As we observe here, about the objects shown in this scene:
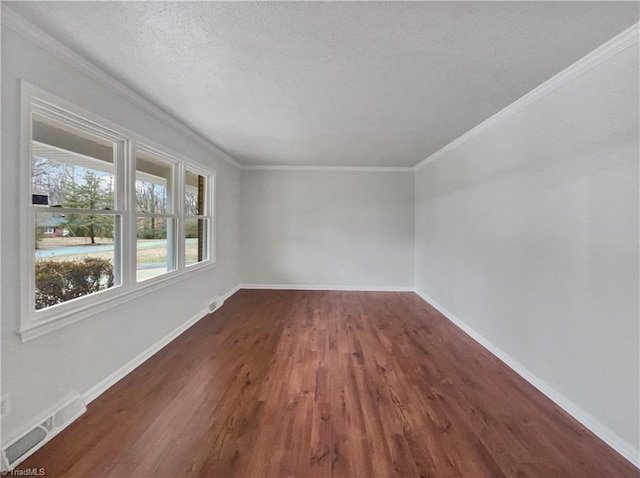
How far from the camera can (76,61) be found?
1.80 meters

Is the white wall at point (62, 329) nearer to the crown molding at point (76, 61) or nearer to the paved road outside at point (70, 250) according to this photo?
the crown molding at point (76, 61)

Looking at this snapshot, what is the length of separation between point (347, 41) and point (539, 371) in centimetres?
287

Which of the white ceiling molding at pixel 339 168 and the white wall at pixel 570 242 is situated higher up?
the white ceiling molding at pixel 339 168

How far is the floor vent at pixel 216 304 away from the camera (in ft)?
13.2

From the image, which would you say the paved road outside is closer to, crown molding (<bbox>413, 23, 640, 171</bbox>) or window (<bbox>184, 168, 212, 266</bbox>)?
window (<bbox>184, 168, 212, 266</bbox>)

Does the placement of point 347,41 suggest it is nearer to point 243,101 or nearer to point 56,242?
point 243,101

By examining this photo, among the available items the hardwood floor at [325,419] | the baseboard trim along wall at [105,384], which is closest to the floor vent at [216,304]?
the baseboard trim along wall at [105,384]

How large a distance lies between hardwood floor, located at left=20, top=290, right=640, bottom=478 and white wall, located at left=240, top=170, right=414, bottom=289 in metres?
2.46

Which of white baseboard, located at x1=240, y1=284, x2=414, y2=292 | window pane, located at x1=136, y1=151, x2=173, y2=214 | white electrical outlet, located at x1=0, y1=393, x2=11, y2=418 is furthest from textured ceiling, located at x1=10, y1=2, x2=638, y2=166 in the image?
white baseboard, located at x1=240, y1=284, x2=414, y2=292

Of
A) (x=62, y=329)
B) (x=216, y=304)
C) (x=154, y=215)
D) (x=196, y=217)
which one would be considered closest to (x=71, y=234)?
(x=62, y=329)

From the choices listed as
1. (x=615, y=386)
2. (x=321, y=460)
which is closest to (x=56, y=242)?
(x=321, y=460)

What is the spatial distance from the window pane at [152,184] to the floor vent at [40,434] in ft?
5.35

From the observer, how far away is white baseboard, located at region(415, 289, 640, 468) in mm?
1530

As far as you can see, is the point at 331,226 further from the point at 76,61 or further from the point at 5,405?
the point at 5,405
